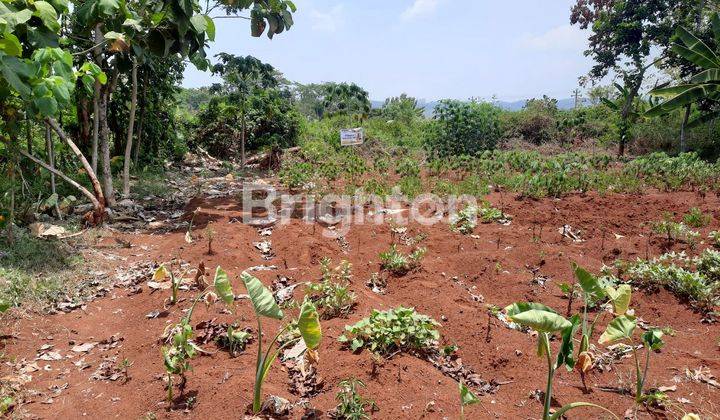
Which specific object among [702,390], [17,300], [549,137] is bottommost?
[702,390]

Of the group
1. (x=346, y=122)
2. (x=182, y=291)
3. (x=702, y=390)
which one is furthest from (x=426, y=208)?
(x=346, y=122)

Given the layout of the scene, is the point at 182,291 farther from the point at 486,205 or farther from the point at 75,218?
the point at 486,205

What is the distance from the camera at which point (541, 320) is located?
2.07 m

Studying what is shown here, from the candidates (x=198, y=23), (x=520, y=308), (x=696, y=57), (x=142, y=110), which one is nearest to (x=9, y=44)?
(x=198, y=23)

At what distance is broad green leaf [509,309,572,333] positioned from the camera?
2051mm

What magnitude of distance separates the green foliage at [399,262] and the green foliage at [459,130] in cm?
768

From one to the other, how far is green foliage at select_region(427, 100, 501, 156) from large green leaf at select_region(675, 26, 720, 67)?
484 cm

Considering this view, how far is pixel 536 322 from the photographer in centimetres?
206

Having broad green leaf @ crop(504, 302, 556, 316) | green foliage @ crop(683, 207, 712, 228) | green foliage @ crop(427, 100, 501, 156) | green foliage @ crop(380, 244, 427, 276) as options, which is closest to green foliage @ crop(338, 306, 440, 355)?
broad green leaf @ crop(504, 302, 556, 316)

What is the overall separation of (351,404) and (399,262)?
87.7 inches

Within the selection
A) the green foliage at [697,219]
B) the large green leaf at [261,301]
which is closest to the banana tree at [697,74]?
the green foliage at [697,219]

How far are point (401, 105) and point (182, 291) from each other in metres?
15.9

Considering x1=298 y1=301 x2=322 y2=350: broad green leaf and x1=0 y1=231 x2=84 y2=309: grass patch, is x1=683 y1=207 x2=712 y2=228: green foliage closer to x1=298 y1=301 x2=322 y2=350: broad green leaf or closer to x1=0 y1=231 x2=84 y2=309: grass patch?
x1=298 y1=301 x2=322 y2=350: broad green leaf

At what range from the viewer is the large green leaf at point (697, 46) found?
11209 mm
